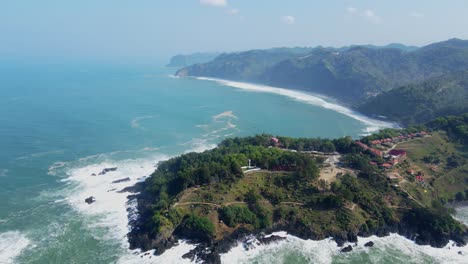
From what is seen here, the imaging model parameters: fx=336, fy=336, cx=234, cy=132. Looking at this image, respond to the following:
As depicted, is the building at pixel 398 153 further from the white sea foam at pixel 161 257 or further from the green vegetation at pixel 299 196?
the white sea foam at pixel 161 257

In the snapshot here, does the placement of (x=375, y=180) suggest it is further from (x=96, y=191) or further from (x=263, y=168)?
(x=96, y=191)

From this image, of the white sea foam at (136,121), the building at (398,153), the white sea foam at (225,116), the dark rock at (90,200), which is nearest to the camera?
the dark rock at (90,200)

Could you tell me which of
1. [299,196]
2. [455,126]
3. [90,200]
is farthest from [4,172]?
[455,126]

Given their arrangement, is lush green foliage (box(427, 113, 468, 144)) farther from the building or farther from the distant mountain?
the distant mountain

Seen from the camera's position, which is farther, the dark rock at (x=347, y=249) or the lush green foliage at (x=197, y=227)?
the lush green foliage at (x=197, y=227)

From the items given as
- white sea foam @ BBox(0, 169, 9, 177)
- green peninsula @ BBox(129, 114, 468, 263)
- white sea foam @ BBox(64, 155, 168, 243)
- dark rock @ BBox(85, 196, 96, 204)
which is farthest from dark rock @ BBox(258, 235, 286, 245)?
white sea foam @ BBox(0, 169, 9, 177)

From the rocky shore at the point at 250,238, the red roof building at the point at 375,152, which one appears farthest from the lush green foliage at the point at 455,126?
the rocky shore at the point at 250,238
